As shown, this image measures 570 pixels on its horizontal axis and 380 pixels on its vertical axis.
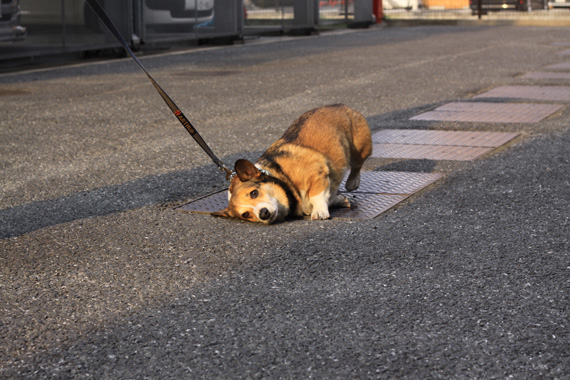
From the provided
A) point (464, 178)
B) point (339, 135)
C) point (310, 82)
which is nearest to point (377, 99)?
point (310, 82)

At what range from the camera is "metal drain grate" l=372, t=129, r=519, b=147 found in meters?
7.76

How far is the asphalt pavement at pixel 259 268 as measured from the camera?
10.9ft

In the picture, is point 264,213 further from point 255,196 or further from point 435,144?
point 435,144

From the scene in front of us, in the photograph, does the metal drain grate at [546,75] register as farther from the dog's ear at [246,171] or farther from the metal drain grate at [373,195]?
the dog's ear at [246,171]

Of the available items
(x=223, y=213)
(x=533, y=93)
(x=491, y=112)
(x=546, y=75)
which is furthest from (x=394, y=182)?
(x=546, y=75)

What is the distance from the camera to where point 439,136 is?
812cm

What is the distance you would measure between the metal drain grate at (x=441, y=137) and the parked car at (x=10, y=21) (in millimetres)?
7850

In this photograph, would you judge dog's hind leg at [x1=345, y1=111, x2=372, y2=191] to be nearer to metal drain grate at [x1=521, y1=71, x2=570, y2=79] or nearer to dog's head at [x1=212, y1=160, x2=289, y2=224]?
A: dog's head at [x1=212, y1=160, x2=289, y2=224]

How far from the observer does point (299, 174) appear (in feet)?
17.1

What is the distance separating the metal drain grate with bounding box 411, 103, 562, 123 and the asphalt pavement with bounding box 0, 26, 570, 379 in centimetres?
26

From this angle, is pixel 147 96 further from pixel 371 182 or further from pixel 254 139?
pixel 371 182

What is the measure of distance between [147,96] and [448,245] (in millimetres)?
7181

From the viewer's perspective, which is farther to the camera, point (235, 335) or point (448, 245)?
point (448, 245)

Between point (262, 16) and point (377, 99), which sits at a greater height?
point (262, 16)
